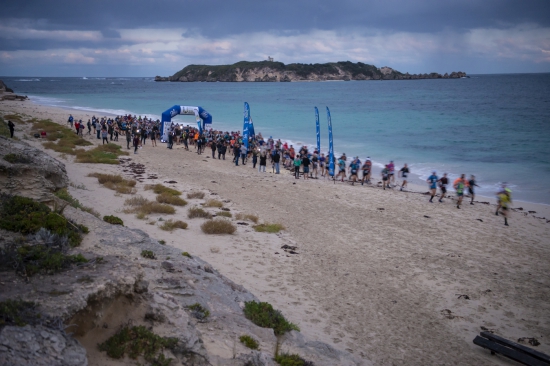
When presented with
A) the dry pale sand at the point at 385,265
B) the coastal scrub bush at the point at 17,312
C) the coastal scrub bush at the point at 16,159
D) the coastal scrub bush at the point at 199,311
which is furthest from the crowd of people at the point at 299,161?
the coastal scrub bush at the point at 17,312

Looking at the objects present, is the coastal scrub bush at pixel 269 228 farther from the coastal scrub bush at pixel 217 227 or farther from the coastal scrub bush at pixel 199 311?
the coastal scrub bush at pixel 199 311

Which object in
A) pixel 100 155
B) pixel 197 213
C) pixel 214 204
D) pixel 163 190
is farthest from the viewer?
pixel 100 155

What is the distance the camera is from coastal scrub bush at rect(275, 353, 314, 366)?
17.8 feet

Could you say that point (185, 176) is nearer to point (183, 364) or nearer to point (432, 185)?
point (432, 185)

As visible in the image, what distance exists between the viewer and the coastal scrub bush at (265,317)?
6.62 m

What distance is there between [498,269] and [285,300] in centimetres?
644

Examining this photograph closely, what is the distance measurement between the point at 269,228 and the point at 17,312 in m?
9.19

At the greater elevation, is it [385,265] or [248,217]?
[248,217]

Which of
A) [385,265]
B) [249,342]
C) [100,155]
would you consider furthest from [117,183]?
[249,342]

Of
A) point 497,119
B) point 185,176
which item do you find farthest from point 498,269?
point 497,119

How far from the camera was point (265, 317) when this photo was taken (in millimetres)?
6730

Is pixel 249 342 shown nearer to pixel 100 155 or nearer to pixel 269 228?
pixel 269 228

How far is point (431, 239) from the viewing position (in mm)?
13102

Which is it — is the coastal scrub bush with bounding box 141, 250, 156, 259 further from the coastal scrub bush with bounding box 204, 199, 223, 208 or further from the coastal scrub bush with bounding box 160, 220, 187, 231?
the coastal scrub bush with bounding box 204, 199, 223, 208
